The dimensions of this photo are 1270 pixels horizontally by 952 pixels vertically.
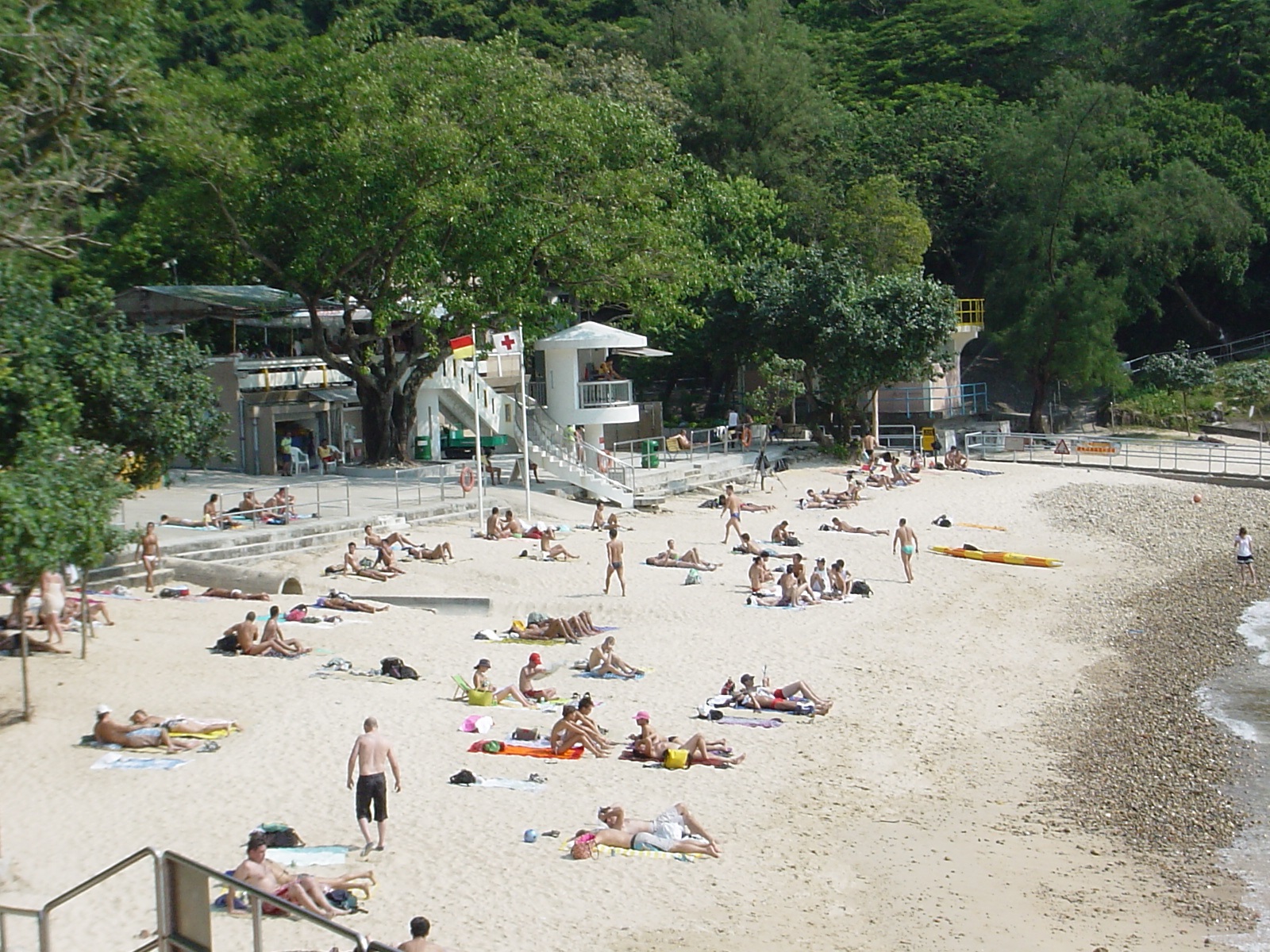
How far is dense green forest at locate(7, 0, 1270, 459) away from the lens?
2945cm

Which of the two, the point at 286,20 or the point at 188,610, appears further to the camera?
the point at 286,20

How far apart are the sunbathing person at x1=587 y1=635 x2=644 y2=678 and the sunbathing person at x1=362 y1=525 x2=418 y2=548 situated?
22.6 ft

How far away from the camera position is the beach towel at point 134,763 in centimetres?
1318

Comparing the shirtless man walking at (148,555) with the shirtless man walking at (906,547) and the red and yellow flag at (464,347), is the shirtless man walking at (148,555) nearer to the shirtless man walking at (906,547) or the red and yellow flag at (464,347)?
the red and yellow flag at (464,347)

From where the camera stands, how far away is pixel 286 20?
64562 millimetres

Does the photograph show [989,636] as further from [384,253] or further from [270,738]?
[384,253]

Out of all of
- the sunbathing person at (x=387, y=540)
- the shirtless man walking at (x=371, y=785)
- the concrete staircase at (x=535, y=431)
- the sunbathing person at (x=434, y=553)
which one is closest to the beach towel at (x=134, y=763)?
the shirtless man walking at (x=371, y=785)

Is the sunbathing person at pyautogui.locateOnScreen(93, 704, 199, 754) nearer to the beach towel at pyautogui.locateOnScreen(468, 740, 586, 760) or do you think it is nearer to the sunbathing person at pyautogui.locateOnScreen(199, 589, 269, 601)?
the beach towel at pyautogui.locateOnScreen(468, 740, 586, 760)

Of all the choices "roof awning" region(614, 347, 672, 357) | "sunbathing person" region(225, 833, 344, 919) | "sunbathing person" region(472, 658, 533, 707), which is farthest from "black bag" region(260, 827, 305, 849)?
"roof awning" region(614, 347, 672, 357)

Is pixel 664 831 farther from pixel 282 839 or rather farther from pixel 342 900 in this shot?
pixel 282 839

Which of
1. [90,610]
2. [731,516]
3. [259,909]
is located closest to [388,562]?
[90,610]

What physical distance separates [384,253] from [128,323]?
650 centimetres

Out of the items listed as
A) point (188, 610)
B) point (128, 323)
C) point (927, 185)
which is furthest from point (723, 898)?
point (927, 185)

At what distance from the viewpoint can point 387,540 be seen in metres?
24.0
